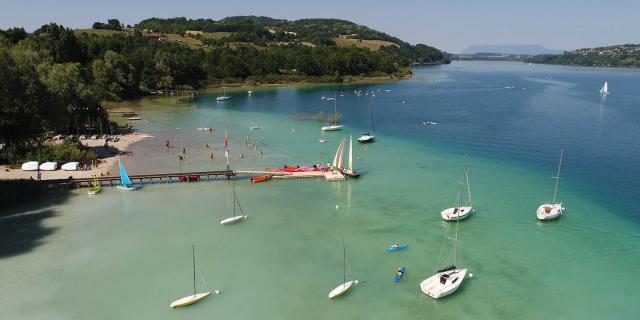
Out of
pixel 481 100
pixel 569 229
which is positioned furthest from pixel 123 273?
pixel 481 100

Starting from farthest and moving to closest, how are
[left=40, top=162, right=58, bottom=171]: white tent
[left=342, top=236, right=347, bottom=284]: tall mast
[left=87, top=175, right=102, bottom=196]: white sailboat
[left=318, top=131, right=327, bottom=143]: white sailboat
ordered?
[left=318, top=131, right=327, bottom=143]: white sailboat
[left=40, top=162, right=58, bottom=171]: white tent
[left=87, top=175, right=102, bottom=196]: white sailboat
[left=342, top=236, right=347, bottom=284]: tall mast

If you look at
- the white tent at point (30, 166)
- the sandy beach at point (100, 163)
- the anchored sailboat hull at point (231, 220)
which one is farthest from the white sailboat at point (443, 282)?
the white tent at point (30, 166)

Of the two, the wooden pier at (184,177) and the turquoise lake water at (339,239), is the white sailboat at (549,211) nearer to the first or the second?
the turquoise lake water at (339,239)

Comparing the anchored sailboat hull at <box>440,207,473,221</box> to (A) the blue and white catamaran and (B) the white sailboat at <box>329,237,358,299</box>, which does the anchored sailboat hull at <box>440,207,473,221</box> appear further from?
(A) the blue and white catamaran

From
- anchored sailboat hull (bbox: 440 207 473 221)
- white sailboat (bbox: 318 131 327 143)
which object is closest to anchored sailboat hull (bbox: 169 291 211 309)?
anchored sailboat hull (bbox: 440 207 473 221)

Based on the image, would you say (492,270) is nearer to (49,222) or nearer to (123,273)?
(123,273)
